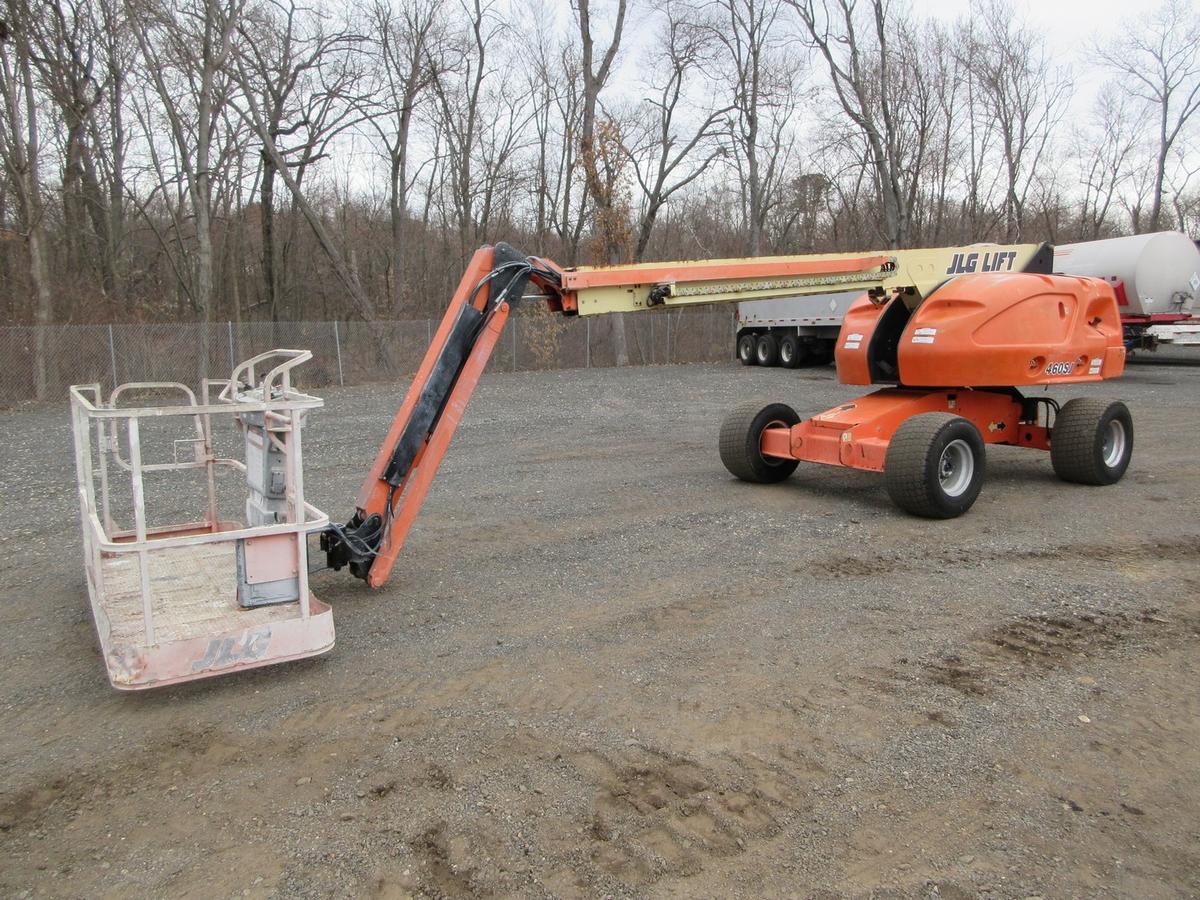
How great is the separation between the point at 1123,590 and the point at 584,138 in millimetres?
26854

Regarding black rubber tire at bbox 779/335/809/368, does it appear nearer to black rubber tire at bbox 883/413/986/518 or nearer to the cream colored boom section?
the cream colored boom section

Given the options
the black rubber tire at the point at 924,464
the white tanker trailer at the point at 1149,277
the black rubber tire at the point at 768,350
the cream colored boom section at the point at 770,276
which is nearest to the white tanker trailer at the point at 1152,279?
the white tanker trailer at the point at 1149,277

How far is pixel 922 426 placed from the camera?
25.5 ft

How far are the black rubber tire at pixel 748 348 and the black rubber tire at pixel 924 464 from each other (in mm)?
21609

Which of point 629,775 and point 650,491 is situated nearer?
point 629,775

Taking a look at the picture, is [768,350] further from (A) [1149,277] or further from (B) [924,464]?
(B) [924,464]

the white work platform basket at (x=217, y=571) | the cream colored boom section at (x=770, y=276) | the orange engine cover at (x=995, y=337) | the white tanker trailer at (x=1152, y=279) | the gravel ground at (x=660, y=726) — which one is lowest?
the gravel ground at (x=660, y=726)

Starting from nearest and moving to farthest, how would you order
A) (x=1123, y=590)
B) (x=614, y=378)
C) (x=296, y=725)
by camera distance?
1. (x=296, y=725)
2. (x=1123, y=590)
3. (x=614, y=378)

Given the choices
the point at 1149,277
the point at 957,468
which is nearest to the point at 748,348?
the point at 1149,277

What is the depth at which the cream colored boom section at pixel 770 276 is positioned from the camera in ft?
21.9

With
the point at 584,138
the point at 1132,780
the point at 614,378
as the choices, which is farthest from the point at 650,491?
the point at 584,138

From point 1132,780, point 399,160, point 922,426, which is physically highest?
point 399,160

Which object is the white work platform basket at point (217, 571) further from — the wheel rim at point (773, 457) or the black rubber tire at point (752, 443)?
the wheel rim at point (773, 457)

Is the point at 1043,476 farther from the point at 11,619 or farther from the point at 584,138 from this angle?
the point at 584,138
